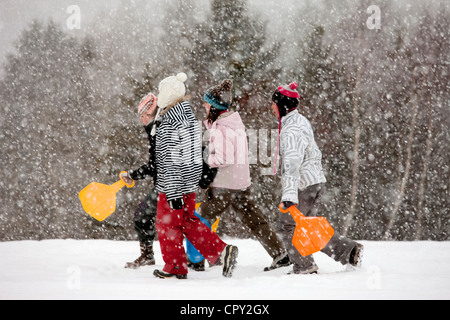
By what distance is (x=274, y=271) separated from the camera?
436 cm

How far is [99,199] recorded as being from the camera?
14.6 feet

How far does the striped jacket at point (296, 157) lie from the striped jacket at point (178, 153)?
2.27ft

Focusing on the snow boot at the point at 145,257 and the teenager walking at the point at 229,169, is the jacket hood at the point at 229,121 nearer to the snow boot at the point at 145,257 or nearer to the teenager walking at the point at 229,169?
the teenager walking at the point at 229,169

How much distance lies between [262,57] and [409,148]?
4.03 metres

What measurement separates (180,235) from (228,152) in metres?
0.88

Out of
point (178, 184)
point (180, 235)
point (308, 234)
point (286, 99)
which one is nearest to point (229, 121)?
point (286, 99)

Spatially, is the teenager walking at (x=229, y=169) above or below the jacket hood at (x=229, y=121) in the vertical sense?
below

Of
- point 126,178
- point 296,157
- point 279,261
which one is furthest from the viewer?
point 279,261

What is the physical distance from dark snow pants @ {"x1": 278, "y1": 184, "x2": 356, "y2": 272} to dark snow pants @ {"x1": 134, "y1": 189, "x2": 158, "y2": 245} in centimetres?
116

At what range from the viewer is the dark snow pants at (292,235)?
13.0ft

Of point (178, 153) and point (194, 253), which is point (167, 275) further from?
point (178, 153)

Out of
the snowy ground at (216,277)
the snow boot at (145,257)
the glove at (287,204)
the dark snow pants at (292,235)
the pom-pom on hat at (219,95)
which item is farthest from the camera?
the snow boot at (145,257)

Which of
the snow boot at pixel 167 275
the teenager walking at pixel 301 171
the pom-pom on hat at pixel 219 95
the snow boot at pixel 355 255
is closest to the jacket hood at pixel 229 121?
the pom-pom on hat at pixel 219 95

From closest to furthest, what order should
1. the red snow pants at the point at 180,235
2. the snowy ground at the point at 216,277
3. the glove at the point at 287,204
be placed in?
the snowy ground at the point at 216,277 < the glove at the point at 287,204 < the red snow pants at the point at 180,235
